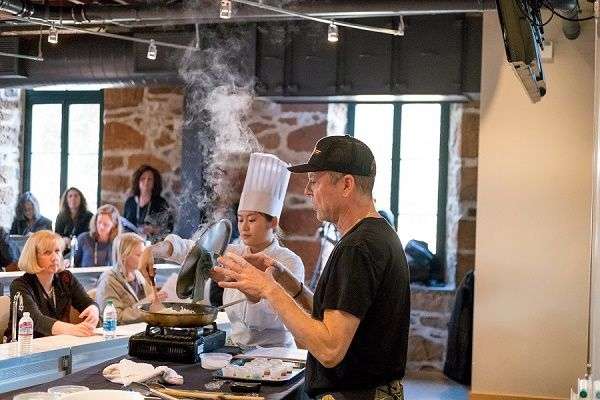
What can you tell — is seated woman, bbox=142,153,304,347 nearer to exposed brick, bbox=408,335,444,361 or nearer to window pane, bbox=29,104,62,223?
exposed brick, bbox=408,335,444,361

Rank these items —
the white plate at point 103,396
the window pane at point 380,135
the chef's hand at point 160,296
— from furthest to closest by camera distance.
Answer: the window pane at point 380,135 < the chef's hand at point 160,296 < the white plate at point 103,396

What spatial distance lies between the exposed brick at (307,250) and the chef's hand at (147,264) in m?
1.82

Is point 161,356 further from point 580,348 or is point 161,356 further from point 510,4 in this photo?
point 580,348

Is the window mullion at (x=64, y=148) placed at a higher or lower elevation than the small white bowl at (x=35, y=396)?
higher

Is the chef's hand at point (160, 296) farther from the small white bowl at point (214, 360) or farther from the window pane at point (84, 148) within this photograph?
the window pane at point (84, 148)

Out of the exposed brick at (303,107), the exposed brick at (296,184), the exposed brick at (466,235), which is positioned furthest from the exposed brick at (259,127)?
the exposed brick at (466,235)

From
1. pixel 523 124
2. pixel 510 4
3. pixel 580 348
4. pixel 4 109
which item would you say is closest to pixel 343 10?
pixel 523 124

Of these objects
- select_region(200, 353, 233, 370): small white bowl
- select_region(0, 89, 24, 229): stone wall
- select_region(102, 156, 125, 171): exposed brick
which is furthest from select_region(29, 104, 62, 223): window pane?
select_region(200, 353, 233, 370): small white bowl

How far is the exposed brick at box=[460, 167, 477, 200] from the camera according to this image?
7441 mm

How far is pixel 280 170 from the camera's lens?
171 inches

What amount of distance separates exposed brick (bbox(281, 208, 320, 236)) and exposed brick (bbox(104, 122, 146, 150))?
1.99 meters

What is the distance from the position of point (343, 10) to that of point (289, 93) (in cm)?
102

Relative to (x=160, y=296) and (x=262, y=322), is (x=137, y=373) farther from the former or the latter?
(x=160, y=296)

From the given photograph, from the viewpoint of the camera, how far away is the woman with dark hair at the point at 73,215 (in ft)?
27.6
